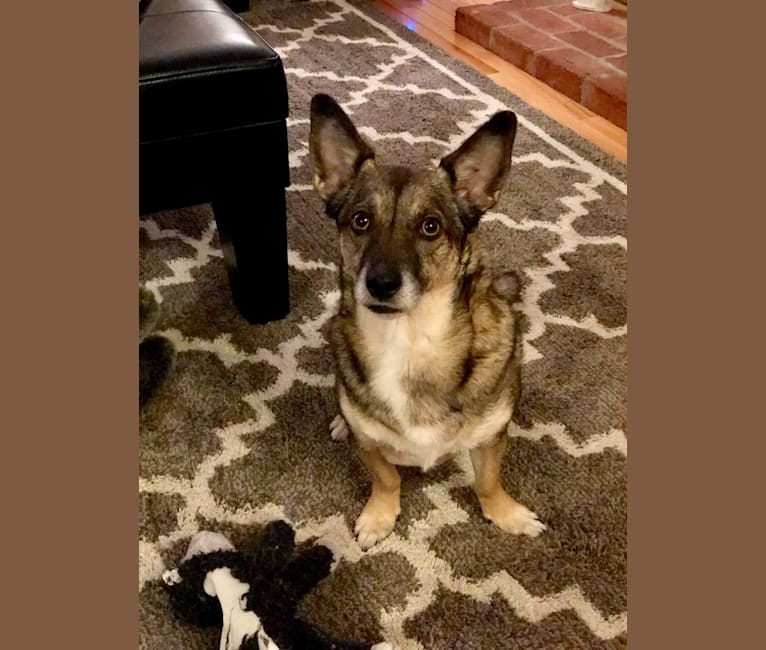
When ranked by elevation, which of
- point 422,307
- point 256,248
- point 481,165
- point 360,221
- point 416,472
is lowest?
point 416,472

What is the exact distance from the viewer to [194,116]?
1753 mm

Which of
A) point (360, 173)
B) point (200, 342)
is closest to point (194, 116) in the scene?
point (360, 173)

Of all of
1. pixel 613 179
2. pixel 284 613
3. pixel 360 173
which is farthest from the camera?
pixel 613 179

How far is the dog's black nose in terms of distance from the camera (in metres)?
1.32

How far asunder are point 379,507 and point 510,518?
28cm

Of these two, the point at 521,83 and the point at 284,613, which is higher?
the point at 521,83

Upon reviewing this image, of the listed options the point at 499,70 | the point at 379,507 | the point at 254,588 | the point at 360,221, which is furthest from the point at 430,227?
the point at 499,70

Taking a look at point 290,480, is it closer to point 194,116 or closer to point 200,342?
point 200,342

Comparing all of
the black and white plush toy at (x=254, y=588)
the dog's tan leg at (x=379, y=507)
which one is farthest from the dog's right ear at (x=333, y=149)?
the black and white plush toy at (x=254, y=588)

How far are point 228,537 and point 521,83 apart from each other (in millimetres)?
2747

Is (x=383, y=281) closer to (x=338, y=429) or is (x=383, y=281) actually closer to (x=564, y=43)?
(x=338, y=429)

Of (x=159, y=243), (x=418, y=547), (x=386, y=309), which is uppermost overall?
(x=386, y=309)

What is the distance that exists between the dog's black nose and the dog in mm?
21

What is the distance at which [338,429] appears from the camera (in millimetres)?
1831
